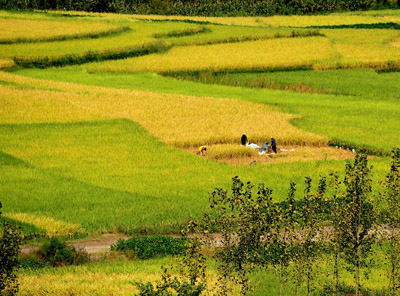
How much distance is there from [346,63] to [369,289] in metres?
45.1

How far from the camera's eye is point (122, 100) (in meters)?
43.9

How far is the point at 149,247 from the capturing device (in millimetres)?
19891

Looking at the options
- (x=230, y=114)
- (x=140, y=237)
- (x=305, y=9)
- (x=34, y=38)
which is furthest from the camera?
(x=305, y=9)

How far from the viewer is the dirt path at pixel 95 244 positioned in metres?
20.2

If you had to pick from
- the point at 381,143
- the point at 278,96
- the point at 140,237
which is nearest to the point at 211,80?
the point at 278,96

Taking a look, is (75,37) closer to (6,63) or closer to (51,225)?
(6,63)

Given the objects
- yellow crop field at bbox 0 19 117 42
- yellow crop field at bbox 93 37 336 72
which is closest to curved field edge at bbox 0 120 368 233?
yellow crop field at bbox 93 37 336 72

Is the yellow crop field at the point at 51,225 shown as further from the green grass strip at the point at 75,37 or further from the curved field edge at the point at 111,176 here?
the green grass strip at the point at 75,37

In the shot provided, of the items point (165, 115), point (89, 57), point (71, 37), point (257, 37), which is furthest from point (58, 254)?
point (257, 37)

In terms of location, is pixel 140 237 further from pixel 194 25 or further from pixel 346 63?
pixel 194 25

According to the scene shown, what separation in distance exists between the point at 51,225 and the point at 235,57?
141 ft

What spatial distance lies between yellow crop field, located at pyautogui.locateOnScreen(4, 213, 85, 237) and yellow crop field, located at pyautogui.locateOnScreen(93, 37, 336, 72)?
37.4 metres

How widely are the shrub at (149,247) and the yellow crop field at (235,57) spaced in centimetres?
3930

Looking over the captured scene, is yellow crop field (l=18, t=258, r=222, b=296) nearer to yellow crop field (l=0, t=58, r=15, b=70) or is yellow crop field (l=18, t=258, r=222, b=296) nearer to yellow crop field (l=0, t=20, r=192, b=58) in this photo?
yellow crop field (l=0, t=58, r=15, b=70)
